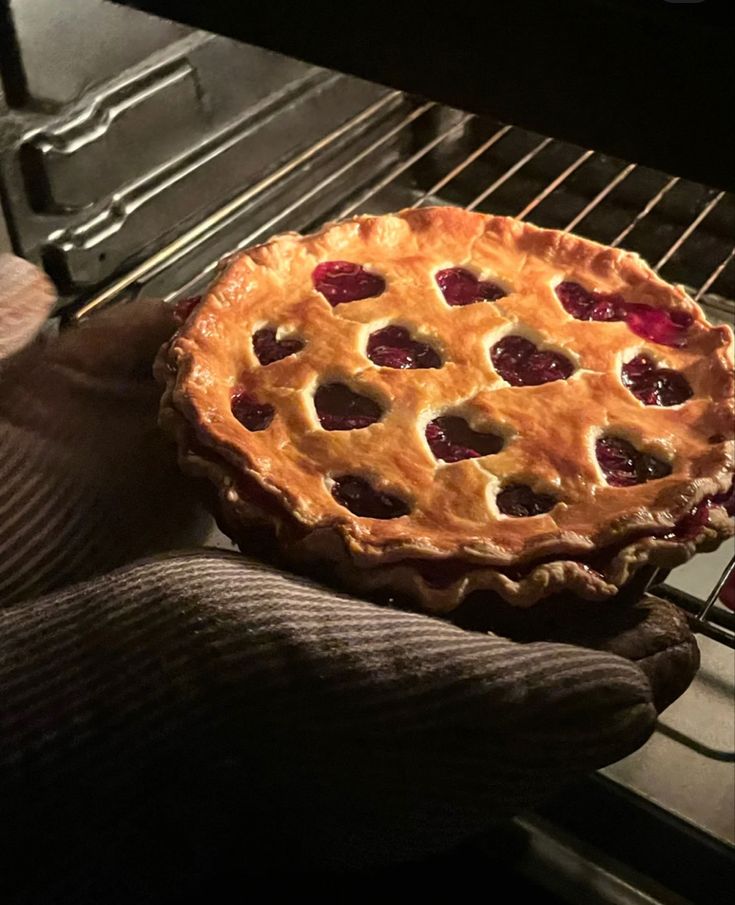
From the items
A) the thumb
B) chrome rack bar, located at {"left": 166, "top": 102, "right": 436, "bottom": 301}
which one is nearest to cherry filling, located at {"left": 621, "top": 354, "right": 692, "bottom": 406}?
chrome rack bar, located at {"left": 166, "top": 102, "right": 436, "bottom": 301}

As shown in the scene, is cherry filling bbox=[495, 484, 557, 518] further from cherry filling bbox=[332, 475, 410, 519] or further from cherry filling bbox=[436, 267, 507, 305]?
cherry filling bbox=[436, 267, 507, 305]

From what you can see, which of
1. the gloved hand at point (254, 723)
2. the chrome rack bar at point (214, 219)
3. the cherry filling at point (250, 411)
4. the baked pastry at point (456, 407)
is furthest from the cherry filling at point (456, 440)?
the chrome rack bar at point (214, 219)

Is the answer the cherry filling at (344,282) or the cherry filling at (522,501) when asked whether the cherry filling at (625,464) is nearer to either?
the cherry filling at (522,501)

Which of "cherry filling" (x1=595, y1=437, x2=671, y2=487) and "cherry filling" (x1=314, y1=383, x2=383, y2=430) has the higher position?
"cherry filling" (x1=314, y1=383, x2=383, y2=430)

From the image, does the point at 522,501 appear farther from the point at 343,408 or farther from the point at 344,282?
the point at 344,282

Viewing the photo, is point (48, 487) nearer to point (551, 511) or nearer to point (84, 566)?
point (84, 566)

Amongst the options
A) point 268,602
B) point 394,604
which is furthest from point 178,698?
point 394,604

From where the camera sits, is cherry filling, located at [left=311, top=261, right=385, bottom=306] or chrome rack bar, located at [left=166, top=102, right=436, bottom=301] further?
chrome rack bar, located at [left=166, top=102, right=436, bottom=301]

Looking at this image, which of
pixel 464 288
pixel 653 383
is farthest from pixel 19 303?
pixel 653 383
